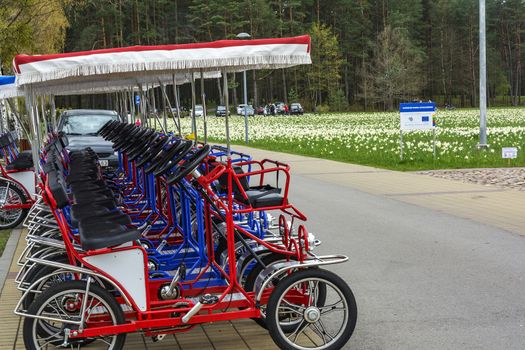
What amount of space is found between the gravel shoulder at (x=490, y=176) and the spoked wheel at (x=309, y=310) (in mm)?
9881

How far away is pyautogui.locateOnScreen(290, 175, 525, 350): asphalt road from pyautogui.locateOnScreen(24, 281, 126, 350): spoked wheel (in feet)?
5.88

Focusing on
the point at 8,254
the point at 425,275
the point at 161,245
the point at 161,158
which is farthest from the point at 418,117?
the point at 161,158

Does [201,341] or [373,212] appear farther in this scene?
[373,212]

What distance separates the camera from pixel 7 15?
687 inches

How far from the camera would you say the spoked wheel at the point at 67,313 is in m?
4.96

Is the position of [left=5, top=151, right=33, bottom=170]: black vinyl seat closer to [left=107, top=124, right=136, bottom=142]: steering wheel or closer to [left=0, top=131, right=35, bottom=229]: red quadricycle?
[left=0, top=131, right=35, bottom=229]: red quadricycle

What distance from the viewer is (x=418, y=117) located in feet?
67.2

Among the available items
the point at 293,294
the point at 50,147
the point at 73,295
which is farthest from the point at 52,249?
the point at 50,147

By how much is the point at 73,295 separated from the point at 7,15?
13.9m

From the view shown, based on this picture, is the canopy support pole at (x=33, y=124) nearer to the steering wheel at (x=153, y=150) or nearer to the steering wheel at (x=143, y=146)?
the steering wheel at (x=143, y=146)

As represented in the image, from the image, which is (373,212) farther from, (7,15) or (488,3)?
(488,3)

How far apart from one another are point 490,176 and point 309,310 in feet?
40.5

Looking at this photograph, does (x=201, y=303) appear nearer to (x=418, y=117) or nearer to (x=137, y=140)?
(x=137, y=140)

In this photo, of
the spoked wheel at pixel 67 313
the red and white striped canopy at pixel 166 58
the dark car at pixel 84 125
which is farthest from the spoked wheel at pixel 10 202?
the spoked wheel at pixel 67 313
